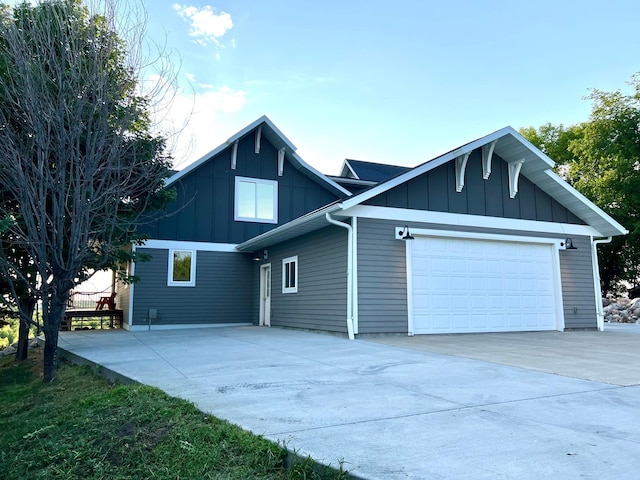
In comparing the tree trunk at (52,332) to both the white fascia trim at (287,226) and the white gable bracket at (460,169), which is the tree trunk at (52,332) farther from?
the white gable bracket at (460,169)

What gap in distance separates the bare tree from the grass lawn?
81.9 inches

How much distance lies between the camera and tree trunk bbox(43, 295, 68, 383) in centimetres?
618

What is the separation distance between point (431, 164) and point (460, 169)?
1.03m

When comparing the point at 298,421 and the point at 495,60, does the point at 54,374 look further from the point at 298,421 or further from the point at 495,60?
the point at 495,60

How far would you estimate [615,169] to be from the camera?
21.9m

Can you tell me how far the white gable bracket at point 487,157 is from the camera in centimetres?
1031

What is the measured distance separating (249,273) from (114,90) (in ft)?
29.5

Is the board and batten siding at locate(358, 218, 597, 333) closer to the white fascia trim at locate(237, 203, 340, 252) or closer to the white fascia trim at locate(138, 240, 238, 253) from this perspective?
the white fascia trim at locate(237, 203, 340, 252)

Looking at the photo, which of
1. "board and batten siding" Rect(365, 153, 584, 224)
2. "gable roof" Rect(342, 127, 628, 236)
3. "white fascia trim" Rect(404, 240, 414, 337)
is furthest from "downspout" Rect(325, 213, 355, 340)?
"white fascia trim" Rect(404, 240, 414, 337)

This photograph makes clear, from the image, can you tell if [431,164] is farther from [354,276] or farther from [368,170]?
[368,170]

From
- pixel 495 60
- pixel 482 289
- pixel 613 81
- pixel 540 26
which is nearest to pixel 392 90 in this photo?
pixel 495 60

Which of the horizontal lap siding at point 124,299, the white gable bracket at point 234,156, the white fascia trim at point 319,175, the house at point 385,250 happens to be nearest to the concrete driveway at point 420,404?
the house at point 385,250

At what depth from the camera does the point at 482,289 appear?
10.2 m

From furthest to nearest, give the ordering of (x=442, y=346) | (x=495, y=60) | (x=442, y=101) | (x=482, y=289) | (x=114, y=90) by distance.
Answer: (x=442, y=101) → (x=495, y=60) → (x=482, y=289) → (x=442, y=346) → (x=114, y=90)
